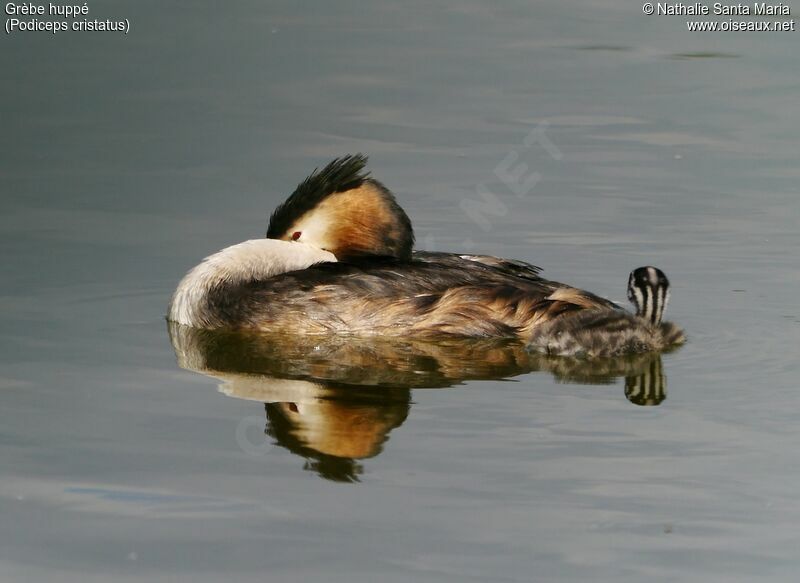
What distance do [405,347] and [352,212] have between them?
98 cm

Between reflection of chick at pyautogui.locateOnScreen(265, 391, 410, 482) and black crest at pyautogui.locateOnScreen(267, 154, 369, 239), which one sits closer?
reflection of chick at pyautogui.locateOnScreen(265, 391, 410, 482)

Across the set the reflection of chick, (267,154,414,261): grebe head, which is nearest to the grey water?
the reflection of chick

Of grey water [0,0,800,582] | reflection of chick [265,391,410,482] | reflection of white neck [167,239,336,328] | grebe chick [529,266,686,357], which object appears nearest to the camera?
grey water [0,0,800,582]

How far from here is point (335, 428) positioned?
7.75m

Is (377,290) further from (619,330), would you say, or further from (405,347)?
(619,330)

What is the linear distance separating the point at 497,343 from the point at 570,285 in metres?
1.17

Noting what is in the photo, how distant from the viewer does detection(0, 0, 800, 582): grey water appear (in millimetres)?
6355

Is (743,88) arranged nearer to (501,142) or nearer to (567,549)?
(501,142)

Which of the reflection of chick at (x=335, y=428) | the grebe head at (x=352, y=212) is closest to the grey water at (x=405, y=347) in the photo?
the reflection of chick at (x=335, y=428)

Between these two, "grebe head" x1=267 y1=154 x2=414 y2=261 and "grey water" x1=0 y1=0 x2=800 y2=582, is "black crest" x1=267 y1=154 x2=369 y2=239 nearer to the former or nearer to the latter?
"grebe head" x1=267 y1=154 x2=414 y2=261

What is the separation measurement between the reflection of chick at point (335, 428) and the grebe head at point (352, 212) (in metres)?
1.75

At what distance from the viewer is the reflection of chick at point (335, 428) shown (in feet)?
23.9

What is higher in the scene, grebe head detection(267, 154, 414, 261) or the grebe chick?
grebe head detection(267, 154, 414, 261)

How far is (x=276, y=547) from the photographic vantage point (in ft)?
20.3
